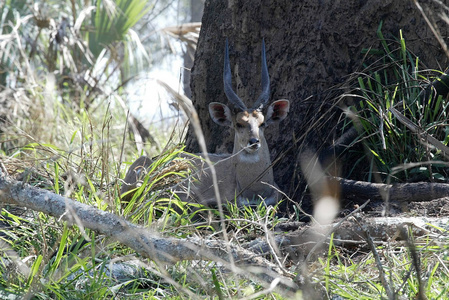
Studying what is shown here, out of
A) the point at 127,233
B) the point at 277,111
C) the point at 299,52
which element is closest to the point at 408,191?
the point at 277,111

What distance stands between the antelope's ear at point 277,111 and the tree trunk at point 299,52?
194 millimetres

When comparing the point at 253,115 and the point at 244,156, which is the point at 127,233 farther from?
the point at 244,156

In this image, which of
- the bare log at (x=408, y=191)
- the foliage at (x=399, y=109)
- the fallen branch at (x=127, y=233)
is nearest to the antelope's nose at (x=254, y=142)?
the foliage at (x=399, y=109)

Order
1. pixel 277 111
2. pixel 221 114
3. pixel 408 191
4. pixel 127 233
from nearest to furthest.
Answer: pixel 127 233, pixel 408 191, pixel 277 111, pixel 221 114

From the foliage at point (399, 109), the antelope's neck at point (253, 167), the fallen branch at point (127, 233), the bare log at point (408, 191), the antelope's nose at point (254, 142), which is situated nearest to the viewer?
the fallen branch at point (127, 233)

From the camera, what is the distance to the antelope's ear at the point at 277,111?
5.55 m

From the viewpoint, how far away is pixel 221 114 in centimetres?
586

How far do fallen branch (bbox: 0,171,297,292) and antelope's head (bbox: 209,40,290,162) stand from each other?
6.63 feet

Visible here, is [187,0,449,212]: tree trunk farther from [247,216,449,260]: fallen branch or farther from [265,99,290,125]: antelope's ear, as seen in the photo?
[247,216,449,260]: fallen branch

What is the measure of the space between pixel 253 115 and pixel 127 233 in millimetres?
2414

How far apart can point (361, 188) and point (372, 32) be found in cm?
163

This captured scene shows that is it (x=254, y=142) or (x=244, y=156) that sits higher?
(x=254, y=142)

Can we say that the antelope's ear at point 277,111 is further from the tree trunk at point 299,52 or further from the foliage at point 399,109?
the foliage at point 399,109

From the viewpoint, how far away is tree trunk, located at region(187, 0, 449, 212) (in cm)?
545
